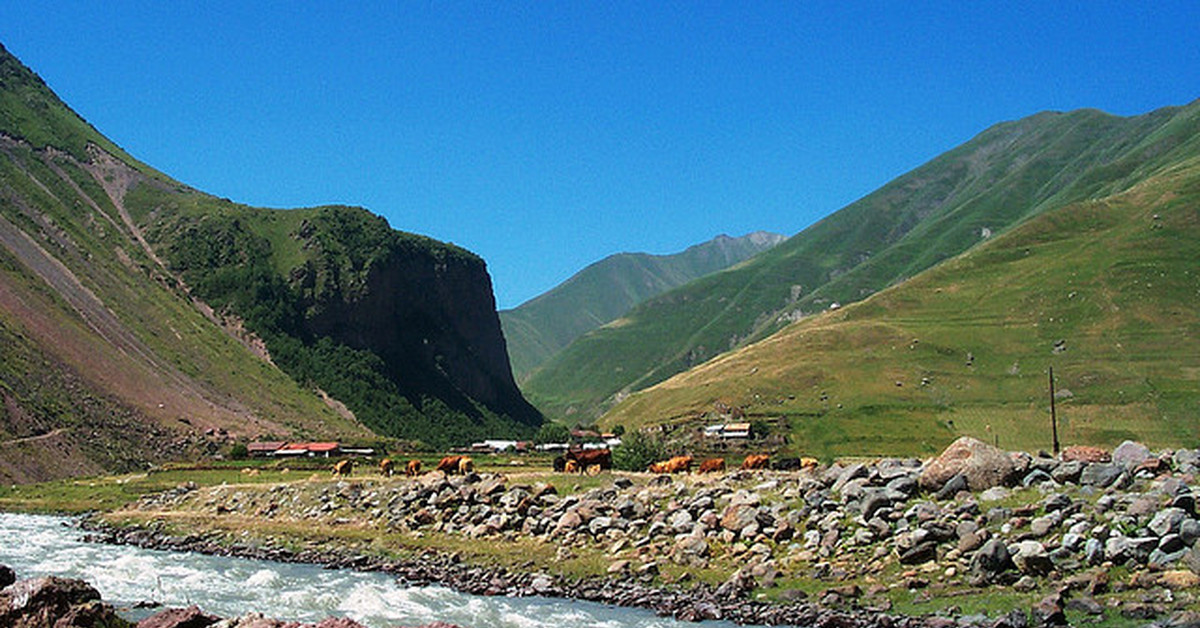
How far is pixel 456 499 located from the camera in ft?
156

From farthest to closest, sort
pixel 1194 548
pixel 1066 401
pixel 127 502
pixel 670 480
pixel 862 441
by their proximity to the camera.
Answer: pixel 1066 401, pixel 862 441, pixel 127 502, pixel 670 480, pixel 1194 548

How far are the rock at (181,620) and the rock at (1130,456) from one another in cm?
3011

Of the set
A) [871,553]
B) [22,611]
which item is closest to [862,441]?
[871,553]

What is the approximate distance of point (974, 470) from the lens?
34.7 m

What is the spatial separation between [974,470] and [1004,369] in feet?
422

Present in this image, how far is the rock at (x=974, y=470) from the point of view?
113 ft

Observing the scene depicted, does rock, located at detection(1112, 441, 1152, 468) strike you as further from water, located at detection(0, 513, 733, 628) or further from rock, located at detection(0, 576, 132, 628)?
rock, located at detection(0, 576, 132, 628)

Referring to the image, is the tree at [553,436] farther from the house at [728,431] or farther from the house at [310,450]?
the house at [310,450]

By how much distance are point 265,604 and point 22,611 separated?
18.0 metres

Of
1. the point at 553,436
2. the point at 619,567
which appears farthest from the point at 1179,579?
the point at 553,436

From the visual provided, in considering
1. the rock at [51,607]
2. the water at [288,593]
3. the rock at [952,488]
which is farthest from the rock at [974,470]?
the rock at [51,607]

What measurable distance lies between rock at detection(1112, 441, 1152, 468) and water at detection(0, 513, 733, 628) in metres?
16.3

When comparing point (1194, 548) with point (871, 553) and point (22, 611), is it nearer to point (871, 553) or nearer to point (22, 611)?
point (871, 553)

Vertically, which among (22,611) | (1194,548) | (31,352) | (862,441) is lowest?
(862,441)
